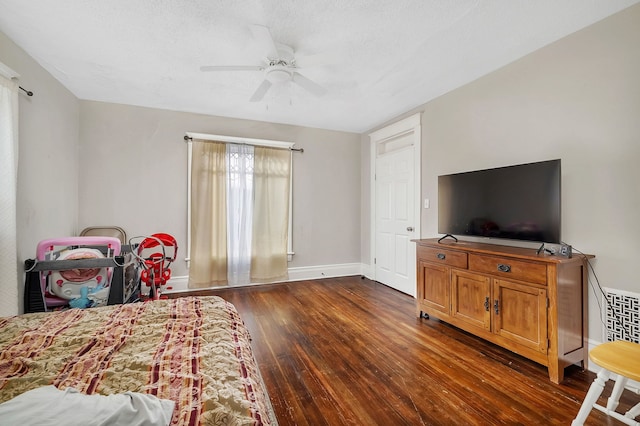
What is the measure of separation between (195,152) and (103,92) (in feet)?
3.99

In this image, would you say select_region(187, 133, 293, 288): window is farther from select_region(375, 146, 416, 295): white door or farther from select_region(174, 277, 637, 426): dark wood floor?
select_region(375, 146, 416, 295): white door

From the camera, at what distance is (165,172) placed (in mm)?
3992

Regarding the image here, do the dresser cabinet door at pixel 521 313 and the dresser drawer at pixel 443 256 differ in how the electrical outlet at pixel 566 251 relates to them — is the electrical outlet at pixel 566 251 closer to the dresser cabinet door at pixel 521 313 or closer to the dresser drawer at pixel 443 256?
the dresser cabinet door at pixel 521 313

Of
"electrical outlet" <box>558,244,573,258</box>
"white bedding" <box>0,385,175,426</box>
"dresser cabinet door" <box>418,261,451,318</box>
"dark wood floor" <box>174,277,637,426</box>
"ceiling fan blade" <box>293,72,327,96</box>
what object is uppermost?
"ceiling fan blade" <box>293,72,327,96</box>

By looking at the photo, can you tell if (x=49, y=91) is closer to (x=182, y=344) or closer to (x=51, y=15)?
(x=51, y=15)

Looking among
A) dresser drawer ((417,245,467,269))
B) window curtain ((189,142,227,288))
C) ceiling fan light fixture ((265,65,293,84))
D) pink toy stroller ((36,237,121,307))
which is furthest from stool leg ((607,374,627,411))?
window curtain ((189,142,227,288))

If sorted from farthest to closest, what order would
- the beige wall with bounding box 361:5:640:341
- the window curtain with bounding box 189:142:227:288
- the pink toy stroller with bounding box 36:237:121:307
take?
the window curtain with bounding box 189:142:227:288 → the pink toy stroller with bounding box 36:237:121:307 → the beige wall with bounding box 361:5:640:341

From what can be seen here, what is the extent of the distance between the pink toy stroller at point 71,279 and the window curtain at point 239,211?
1714 mm

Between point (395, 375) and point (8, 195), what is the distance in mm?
3319

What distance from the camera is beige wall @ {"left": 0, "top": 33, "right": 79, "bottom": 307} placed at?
2541 mm

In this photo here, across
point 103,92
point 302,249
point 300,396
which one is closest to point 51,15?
point 103,92

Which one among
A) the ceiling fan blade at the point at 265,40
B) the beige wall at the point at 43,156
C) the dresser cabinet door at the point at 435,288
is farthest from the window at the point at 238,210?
the dresser cabinet door at the point at 435,288

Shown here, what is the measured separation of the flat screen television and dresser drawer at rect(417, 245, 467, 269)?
0.97ft

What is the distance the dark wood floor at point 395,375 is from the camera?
64.7 inches
